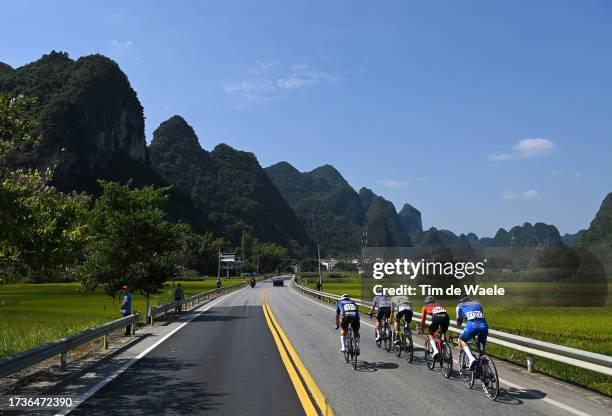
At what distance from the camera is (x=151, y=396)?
28.5 feet

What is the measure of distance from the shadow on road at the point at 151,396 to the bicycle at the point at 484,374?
13.7ft

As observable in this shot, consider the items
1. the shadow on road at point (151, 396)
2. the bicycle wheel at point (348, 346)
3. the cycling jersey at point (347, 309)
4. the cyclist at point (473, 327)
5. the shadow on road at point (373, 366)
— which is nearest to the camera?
the shadow on road at point (151, 396)

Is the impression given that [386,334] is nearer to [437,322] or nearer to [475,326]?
[437,322]

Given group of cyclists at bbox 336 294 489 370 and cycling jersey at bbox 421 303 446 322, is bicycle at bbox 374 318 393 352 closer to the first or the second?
group of cyclists at bbox 336 294 489 370

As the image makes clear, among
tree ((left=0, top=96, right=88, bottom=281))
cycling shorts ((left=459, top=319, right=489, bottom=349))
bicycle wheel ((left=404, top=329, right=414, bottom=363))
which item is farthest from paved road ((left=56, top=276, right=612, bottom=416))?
tree ((left=0, top=96, right=88, bottom=281))

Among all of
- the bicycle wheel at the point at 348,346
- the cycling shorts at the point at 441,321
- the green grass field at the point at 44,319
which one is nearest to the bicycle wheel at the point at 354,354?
the bicycle wheel at the point at 348,346

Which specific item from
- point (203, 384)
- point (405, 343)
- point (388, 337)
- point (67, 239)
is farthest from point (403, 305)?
point (67, 239)

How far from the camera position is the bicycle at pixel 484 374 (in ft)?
27.6

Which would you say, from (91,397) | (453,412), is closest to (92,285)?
(91,397)

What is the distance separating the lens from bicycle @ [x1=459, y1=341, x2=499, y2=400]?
8.41 m

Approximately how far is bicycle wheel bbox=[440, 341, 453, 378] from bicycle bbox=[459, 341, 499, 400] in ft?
2.31

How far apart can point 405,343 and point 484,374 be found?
14.1ft

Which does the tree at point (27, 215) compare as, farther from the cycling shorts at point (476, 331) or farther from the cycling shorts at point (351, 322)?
the cycling shorts at point (476, 331)

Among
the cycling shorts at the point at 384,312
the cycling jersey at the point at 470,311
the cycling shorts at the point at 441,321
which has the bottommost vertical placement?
the cycling shorts at the point at 384,312
